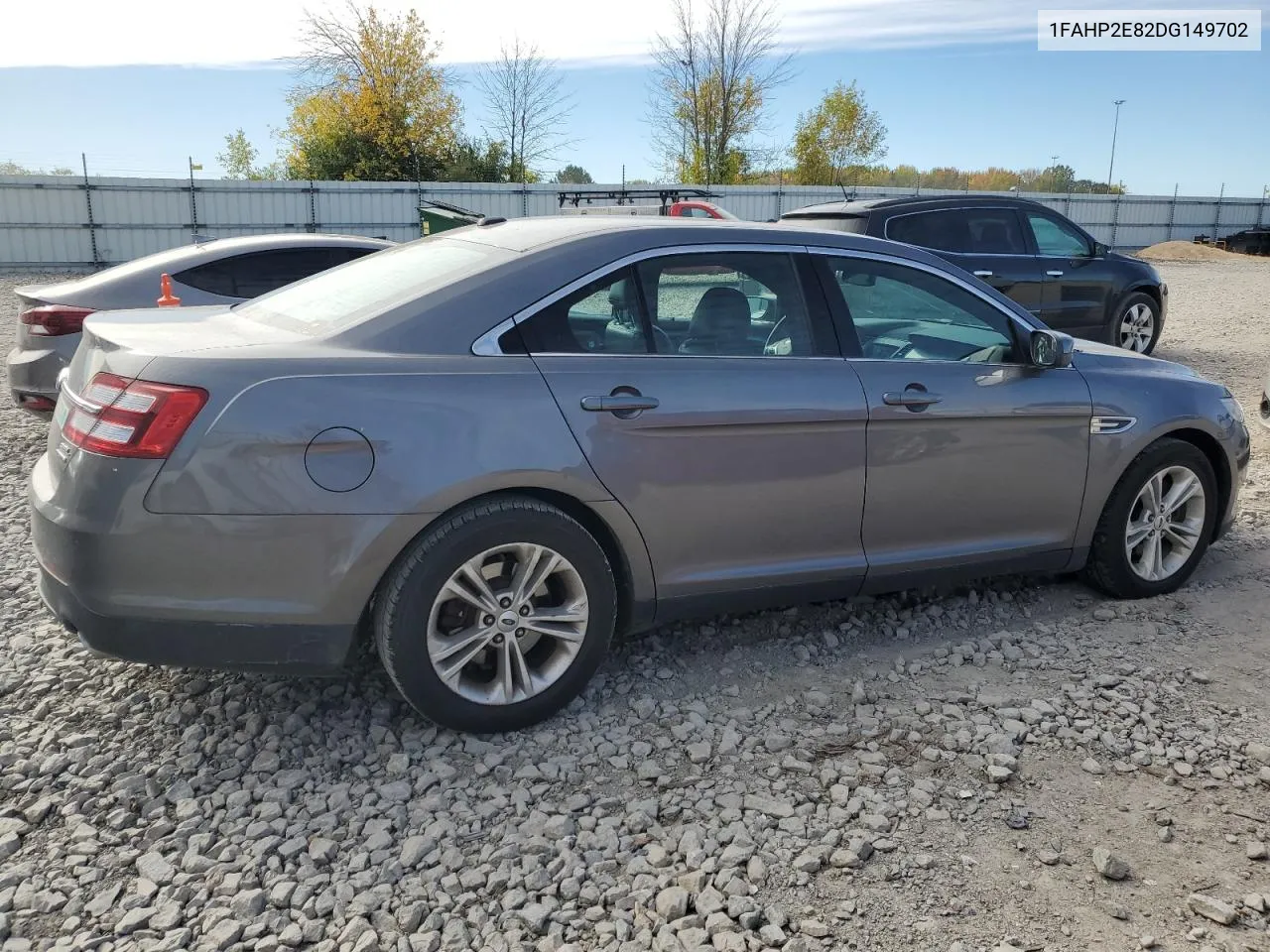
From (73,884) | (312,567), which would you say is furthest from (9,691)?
(312,567)

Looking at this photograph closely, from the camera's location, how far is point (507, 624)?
327 centimetres

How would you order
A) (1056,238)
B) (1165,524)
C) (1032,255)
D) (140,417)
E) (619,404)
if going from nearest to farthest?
(140,417) < (619,404) < (1165,524) < (1032,255) < (1056,238)

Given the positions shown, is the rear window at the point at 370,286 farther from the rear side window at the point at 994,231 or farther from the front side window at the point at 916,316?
the rear side window at the point at 994,231

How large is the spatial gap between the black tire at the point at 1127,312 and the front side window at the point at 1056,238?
0.70 metres

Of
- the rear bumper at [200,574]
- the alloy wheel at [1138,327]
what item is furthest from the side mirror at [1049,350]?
the alloy wheel at [1138,327]

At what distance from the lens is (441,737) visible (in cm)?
336

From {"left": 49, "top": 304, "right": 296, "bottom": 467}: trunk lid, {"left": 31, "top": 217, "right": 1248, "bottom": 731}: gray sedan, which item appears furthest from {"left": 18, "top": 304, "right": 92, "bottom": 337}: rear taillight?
{"left": 49, "top": 304, "right": 296, "bottom": 467}: trunk lid

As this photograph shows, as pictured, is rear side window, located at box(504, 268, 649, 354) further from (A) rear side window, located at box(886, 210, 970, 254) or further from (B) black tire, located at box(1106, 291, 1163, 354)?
(B) black tire, located at box(1106, 291, 1163, 354)

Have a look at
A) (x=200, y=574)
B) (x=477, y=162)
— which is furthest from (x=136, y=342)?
(x=477, y=162)

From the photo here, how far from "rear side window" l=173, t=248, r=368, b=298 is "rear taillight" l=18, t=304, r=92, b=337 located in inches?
25.8

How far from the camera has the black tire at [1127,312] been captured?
10.6m

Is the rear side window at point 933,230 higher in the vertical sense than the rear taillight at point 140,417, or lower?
higher

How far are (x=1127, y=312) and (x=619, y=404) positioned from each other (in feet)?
30.0

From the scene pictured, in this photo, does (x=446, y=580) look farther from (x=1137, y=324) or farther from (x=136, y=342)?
(x=1137, y=324)
